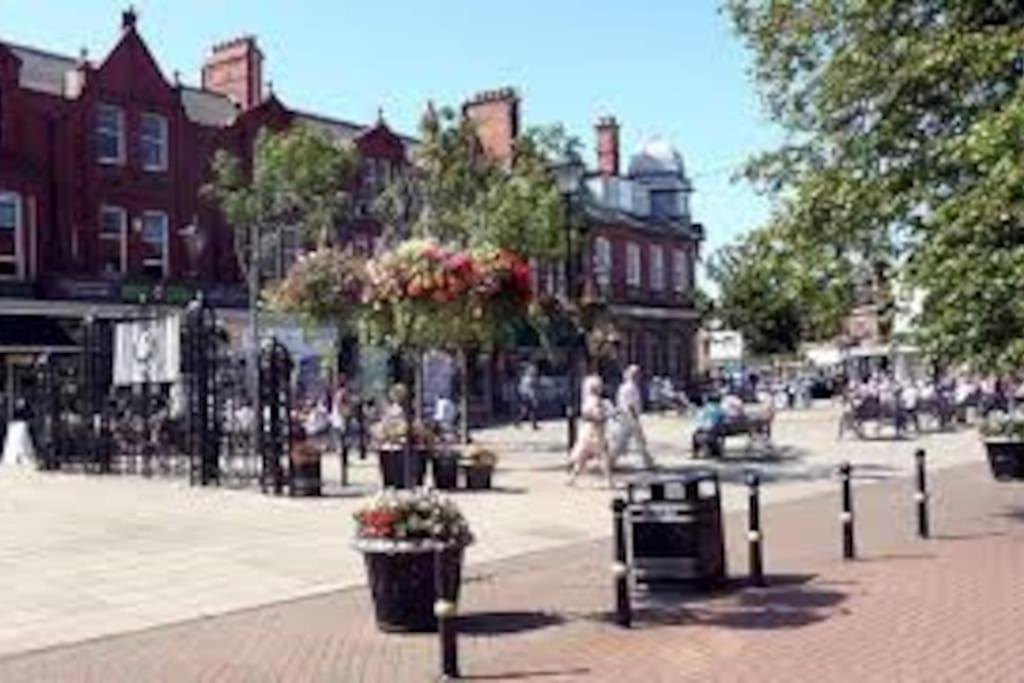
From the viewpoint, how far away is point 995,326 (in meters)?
Answer: 17.1

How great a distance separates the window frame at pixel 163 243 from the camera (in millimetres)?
44944

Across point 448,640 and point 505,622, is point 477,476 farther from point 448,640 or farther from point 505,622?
point 448,640

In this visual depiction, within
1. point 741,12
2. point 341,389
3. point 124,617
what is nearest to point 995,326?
point 741,12

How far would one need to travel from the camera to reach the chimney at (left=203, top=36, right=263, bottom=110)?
168 feet

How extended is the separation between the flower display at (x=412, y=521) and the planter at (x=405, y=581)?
0.06 meters

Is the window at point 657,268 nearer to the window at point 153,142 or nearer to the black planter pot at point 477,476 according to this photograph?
the window at point 153,142

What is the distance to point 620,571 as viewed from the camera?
39.6 feet

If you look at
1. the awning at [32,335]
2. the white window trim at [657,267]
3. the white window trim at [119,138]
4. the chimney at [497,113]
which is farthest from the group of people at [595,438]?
the white window trim at [657,267]

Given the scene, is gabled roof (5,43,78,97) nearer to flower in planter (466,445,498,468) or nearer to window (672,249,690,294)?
flower in planter (466,445,498,468)

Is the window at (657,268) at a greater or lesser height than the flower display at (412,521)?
greater

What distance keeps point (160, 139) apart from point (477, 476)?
82.5 feet

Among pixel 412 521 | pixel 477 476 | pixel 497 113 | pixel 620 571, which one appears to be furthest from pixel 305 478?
pixel 497 113

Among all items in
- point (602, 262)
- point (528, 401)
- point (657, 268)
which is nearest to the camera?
point (528, 401)

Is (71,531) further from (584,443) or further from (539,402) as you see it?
(539,402)
